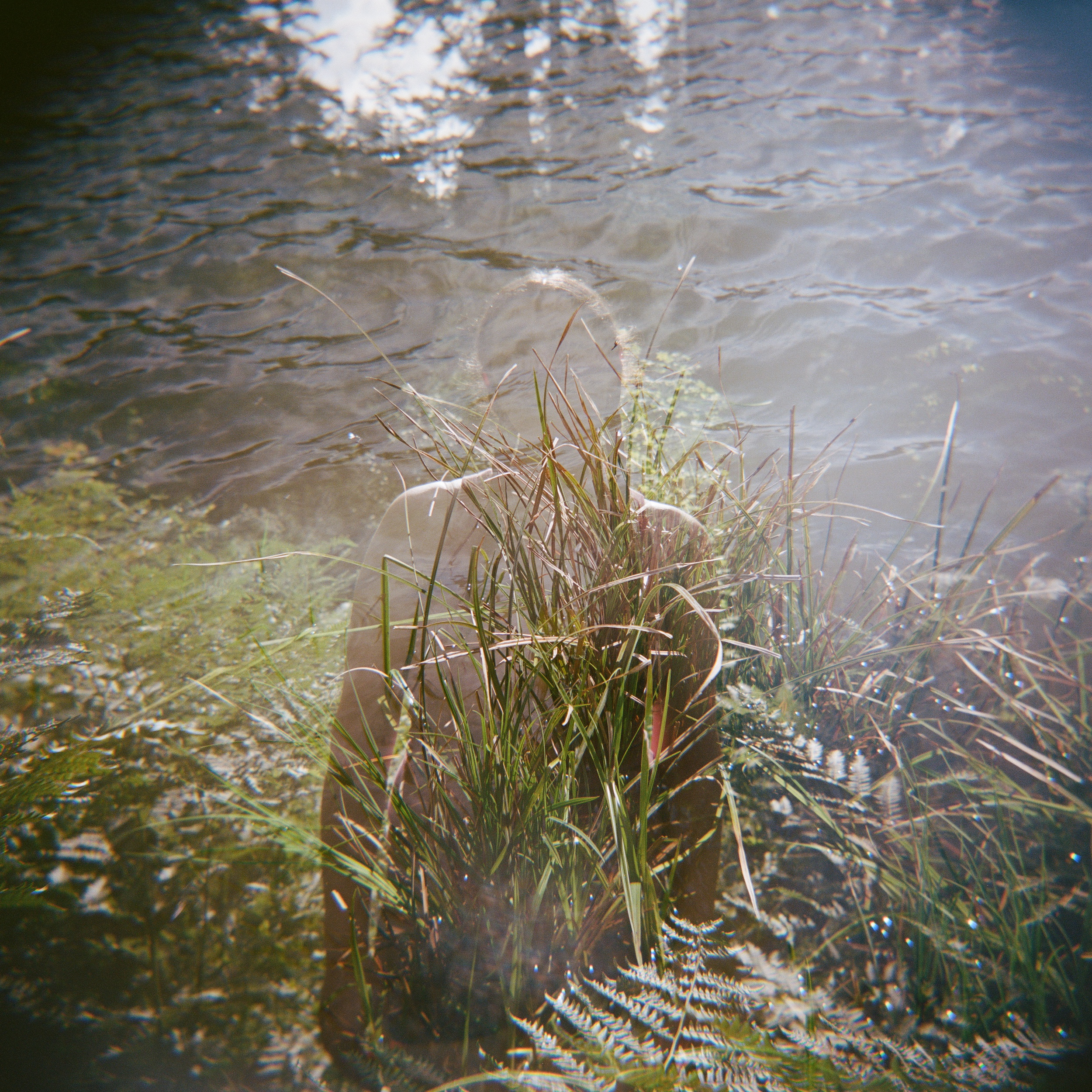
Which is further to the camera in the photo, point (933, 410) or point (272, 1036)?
point (933, 410)

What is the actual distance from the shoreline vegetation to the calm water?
1045 millimetres

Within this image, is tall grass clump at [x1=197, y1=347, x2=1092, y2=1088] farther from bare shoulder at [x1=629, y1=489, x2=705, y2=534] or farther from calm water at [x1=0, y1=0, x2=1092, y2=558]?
calm water at [x1=0, y1=0, x2=1092, y2=558]

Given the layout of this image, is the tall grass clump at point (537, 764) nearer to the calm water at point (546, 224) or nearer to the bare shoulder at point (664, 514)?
the bare shoulder at point (664, 514)

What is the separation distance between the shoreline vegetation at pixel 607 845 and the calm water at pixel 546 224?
1045 mm

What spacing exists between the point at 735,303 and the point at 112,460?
3688 millimetres

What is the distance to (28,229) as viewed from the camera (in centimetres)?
261

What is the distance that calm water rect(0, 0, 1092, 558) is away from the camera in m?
2.54

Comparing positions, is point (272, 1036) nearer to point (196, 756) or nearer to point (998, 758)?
point (196, 756)

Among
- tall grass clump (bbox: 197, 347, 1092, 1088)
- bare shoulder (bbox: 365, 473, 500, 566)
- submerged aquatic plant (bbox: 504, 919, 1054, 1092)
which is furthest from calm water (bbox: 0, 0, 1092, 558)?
submerged aquatic plant (bbox: 504, 919, 1054, 1092)

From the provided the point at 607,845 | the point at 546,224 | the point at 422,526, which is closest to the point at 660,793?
the point at 607,845

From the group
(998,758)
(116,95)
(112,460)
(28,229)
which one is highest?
(116,95)

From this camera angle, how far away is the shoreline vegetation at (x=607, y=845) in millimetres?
762

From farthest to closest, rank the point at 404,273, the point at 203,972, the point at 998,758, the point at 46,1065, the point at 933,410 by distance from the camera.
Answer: the point at 933,410, the point at 404,273, the point at 998,758, the point at 203,972, the point at 46,1065

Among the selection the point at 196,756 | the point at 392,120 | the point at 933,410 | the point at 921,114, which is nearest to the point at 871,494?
the point at 933,410
